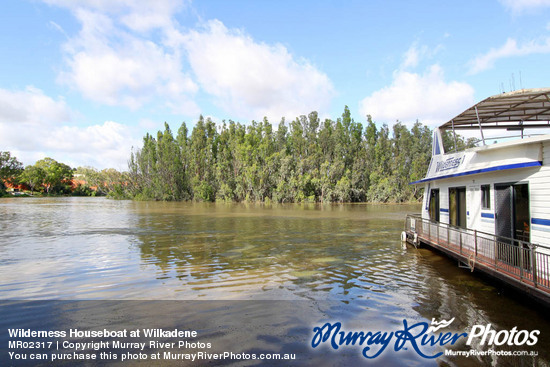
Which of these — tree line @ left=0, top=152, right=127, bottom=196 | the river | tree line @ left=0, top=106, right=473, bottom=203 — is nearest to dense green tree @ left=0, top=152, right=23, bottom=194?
tree line @ left=0, top=152, right=127, bottom=196

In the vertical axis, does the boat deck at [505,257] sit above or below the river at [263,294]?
above

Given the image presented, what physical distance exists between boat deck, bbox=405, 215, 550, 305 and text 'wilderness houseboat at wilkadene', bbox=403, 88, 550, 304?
0.02 metres

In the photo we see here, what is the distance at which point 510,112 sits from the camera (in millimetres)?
11766

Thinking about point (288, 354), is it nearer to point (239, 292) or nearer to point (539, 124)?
point (239, 292)

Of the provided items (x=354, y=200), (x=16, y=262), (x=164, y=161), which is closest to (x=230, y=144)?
(x=164, y=161)

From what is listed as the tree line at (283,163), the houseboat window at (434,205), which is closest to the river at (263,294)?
the houseboat window at (434,205)

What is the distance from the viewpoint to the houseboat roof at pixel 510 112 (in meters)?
9.41

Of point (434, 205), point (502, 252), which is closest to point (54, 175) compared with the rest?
point (434, 205)

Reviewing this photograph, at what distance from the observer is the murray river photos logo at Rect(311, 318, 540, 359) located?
6070 millimetres

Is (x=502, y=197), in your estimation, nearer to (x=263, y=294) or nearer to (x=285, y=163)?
(x=263, y=294)

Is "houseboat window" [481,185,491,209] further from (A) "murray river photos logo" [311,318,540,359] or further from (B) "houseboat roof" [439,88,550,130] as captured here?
(A) "murray river photos logo" [311,318,540,359]

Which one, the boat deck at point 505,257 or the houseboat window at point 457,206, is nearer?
the boat deck at point 505,257

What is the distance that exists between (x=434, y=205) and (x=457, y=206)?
2691 mm

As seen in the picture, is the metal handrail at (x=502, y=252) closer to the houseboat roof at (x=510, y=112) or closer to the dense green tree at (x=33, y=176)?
the houseboat roof at (x=510, y=112)
